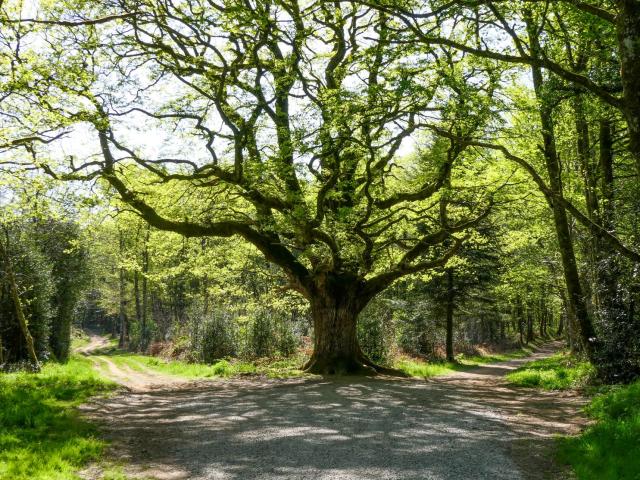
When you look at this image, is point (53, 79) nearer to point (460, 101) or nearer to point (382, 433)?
point (460, 101)

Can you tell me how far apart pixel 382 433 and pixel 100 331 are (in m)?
84.2

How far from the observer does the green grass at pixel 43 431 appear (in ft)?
19.2

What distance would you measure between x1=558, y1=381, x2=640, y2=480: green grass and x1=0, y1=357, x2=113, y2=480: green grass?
5.96m

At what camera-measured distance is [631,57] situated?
561cm

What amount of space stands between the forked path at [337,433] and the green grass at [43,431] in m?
0.49

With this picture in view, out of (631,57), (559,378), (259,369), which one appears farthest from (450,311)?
(631,57)

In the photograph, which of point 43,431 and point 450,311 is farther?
point 450,311

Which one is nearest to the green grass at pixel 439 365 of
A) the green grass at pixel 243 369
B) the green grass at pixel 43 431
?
the green grass at pixel 243 369

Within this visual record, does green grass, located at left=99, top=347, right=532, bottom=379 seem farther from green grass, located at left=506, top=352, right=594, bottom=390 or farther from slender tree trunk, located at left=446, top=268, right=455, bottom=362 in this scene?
green grass, located at left=506, top=352, right=594, bottom=390

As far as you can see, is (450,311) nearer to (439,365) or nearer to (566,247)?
(439,365)

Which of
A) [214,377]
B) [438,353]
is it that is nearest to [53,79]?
[214,377]

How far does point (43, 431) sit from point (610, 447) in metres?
7.88

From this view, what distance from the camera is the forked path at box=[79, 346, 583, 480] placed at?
6.04m

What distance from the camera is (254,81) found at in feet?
50.6
